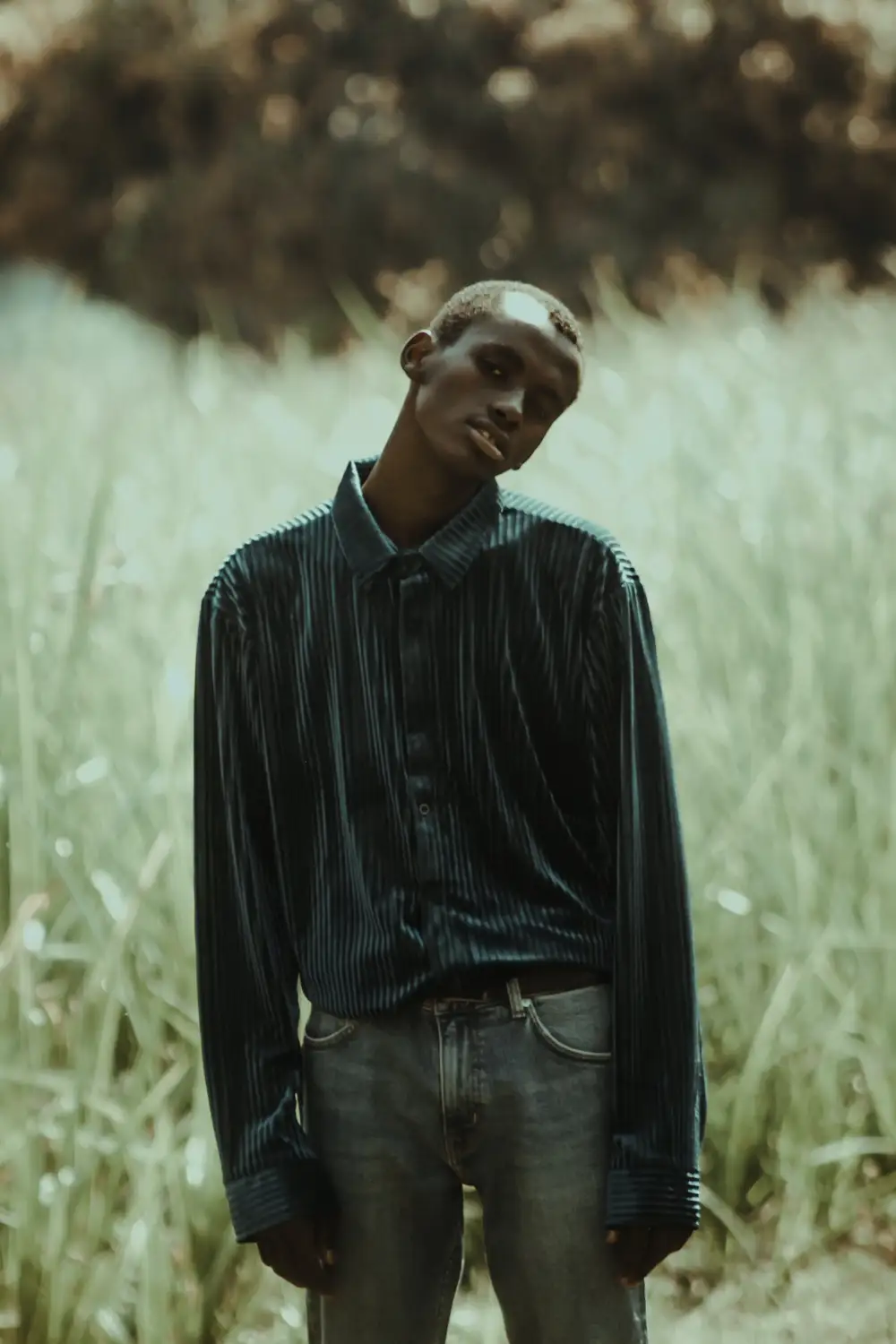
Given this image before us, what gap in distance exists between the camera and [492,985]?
1144 mm

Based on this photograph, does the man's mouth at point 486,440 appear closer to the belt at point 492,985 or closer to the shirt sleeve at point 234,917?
the shirt sleeve at point 234,917

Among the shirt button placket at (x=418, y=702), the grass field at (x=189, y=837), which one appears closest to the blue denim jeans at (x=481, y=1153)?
the shirt button placket at (x=418, y=702)

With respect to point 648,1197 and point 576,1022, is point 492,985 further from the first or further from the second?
point 648,1197

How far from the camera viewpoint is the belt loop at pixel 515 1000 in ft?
3.71

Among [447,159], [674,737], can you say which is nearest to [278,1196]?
[674,737]

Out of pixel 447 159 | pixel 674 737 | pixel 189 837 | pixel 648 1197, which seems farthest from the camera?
pixel 447 159

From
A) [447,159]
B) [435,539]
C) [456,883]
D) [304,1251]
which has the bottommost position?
[304,1251]

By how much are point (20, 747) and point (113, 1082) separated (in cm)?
46

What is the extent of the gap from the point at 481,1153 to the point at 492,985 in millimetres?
118

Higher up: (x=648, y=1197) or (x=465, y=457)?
(x=465, y=457)

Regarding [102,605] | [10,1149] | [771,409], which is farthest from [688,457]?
[10,1149]

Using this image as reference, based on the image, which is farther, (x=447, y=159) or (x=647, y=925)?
(x=447, y=159)

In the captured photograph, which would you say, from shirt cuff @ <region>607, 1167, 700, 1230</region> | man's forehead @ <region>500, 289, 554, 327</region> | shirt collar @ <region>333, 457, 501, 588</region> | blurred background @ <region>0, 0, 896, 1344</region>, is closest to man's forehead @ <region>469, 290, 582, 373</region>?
man's forehead @ <region>500, 289, 554, 327</region>

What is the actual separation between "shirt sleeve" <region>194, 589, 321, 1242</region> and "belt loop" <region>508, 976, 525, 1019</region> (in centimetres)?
19
